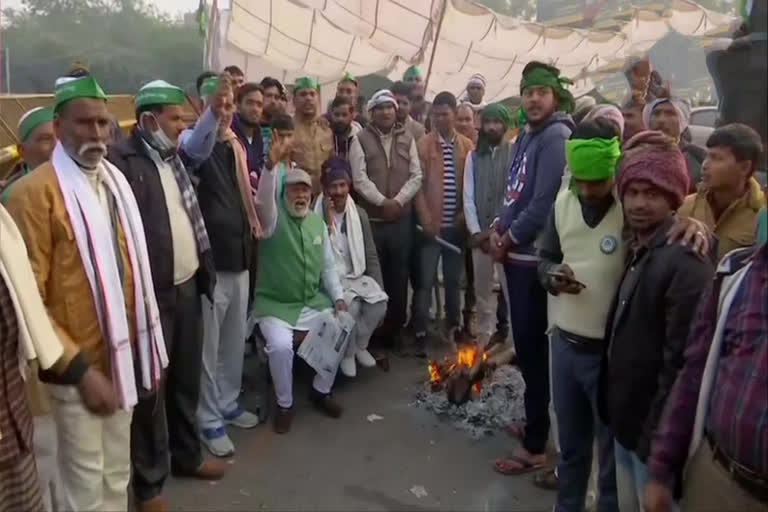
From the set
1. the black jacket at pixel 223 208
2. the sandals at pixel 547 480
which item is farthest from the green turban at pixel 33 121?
the sandals at pixel 547 480

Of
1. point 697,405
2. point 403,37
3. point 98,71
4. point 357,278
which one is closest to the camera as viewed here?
point 697,405

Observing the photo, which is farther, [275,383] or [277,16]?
[277,16]

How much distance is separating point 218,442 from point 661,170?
311 centimetres

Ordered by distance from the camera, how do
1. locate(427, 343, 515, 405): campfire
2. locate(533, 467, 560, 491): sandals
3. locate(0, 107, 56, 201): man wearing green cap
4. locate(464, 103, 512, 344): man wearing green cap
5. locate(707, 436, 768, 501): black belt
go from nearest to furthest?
locate(707, 436, 768, 501): black belt
locate(0, 107, 56, 201): man wearing green cap
locate(533, 467, 560, 491): sandals
locate(427, 343, 515, 405): campfire
locate(464, 103, 512, 344): man wearing green cap

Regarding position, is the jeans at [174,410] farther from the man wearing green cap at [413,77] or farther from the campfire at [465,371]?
the man wearing green cap at [413,77]

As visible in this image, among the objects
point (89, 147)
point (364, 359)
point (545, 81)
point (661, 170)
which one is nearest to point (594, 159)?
point (661, 170)

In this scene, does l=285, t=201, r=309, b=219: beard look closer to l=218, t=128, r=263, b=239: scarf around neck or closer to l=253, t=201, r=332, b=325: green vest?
l=253, t=201, r=332, b=325: green vest

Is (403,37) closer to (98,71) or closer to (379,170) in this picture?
(379,170)

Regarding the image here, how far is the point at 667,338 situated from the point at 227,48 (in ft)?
47.5

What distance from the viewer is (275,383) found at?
15.4 feet

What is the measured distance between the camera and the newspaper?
4.83 m

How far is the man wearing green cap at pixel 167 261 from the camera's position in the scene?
11.2 feet

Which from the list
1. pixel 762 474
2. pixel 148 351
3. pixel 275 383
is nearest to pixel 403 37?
Answer: pixel 275 383

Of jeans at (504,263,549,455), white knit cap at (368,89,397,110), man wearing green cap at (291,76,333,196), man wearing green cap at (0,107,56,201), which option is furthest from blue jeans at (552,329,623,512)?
white knit cap at (368,89,397,110)
